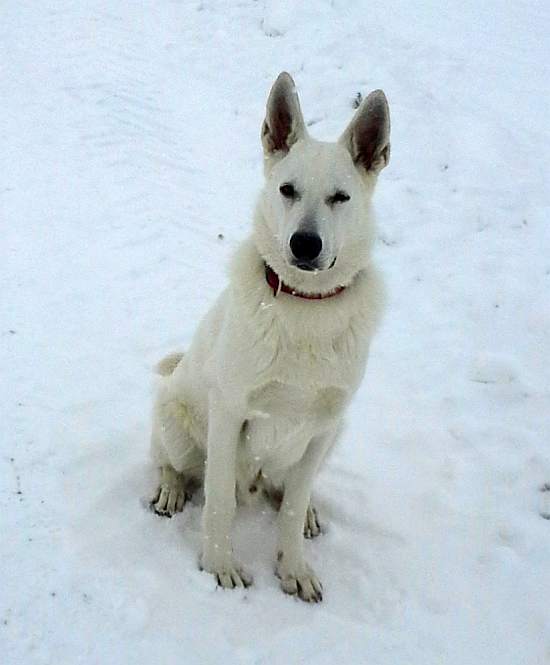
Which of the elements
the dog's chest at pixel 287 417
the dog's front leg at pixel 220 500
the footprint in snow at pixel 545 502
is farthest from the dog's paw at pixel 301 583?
the footprint in snow at pixel 545 502

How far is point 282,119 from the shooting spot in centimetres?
292

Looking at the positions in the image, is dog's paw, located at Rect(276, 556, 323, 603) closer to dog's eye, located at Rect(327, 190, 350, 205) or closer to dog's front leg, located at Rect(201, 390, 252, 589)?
dog's front leg, located at Rect(201, 390, 252, 589)

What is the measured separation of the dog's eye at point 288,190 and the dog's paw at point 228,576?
5.41ft

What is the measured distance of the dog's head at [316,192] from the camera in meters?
2.61

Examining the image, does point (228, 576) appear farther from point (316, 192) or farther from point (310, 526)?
point (316, 192)

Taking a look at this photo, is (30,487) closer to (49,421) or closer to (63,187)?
(49,421)

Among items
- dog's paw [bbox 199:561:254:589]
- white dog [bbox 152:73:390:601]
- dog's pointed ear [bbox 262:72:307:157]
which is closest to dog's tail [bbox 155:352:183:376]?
white dog [bbox 152:73:390:601]

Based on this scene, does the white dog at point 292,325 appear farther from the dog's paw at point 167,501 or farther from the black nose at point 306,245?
the dog's paw at point 167,501

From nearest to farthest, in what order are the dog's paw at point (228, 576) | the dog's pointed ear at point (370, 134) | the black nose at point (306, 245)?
the black nose at point (306, 245), the dog's pointed ear at point (370, 134), the dog's paw at point (228, 576)

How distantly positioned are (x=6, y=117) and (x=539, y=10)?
7.34 metres

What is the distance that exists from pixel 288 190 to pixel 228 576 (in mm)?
1716

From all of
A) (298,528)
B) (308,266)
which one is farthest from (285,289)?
(298,528)

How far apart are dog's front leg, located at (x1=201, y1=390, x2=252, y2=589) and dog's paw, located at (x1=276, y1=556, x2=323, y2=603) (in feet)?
0.53

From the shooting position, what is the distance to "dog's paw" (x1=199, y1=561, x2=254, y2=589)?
2.99 m
